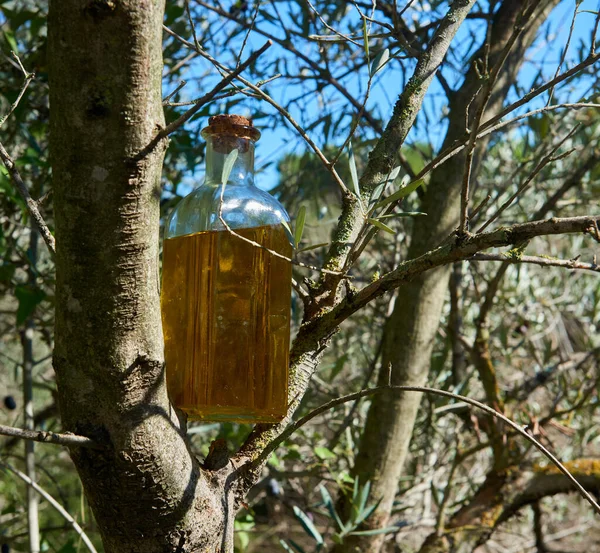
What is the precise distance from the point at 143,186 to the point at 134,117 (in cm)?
6

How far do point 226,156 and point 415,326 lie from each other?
98 centimetres

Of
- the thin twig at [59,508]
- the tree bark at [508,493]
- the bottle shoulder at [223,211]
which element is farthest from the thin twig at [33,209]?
the tree bark at [508,493]

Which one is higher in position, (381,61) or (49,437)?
(381,61)

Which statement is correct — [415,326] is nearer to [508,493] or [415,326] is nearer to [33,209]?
[508,493]

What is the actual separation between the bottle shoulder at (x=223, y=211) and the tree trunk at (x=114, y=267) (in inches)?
5.4

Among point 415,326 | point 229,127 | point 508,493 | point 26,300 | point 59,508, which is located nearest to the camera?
point 229,127

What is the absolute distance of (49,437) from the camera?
654 millimetres

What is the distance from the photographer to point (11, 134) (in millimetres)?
2135

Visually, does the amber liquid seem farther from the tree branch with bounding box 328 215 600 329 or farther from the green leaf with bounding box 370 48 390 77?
the green leaf with bounding box 370 48 390 77

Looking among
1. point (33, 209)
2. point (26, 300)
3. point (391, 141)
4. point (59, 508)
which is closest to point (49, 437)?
point (33, 209)

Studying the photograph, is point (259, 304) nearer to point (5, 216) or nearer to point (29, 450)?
point (29, 450)

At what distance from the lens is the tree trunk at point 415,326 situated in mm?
1763

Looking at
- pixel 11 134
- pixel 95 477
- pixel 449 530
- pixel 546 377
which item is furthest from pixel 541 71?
pixel 95 477

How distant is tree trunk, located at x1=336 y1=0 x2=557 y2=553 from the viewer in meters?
1.76
